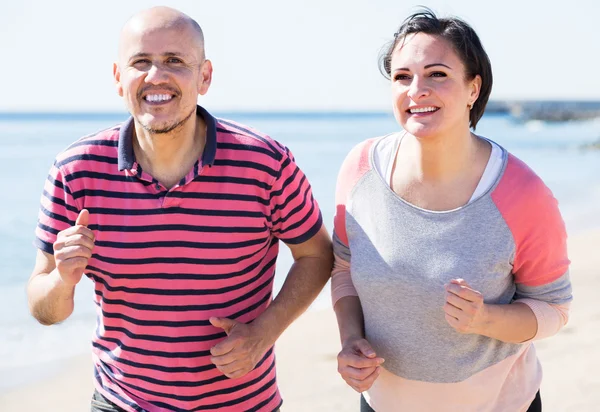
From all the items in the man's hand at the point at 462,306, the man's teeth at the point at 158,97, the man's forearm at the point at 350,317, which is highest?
the man's teeth at the point at 158,97

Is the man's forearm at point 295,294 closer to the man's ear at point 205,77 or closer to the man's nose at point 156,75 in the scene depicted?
the man's ear at point 205,77

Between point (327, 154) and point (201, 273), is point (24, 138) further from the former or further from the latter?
point (201, 273)

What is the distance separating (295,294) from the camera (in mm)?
2982

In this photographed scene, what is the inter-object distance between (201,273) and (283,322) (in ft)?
1.21

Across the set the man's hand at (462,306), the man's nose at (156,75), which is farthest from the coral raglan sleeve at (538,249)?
the man's nose at (156,75)

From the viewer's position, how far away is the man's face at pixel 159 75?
110 inches

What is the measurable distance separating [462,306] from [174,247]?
41.7 inches

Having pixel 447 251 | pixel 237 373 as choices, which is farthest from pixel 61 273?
pixel 447 251

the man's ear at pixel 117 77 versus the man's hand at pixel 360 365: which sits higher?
the man's ear at pixel 117 77

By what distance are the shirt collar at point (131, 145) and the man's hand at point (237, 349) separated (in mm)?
607

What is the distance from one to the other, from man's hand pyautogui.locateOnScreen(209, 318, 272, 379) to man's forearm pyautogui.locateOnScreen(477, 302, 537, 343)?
2.63 feet

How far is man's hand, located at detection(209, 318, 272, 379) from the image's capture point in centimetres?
271

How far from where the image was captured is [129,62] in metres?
2.84

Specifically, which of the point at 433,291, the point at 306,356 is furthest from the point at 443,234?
the point at 306,356
